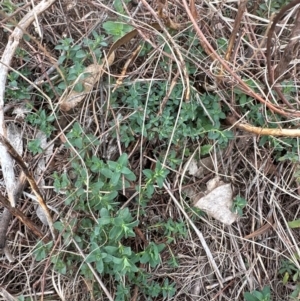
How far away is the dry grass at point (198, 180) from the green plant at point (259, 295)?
0.28 ft

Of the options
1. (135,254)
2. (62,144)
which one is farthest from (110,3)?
(135,254)

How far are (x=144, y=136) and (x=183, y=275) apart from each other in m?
0.59

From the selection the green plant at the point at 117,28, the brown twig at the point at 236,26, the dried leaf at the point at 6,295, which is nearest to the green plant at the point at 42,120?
the green plant at the point at 117,28

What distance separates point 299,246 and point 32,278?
42.9 inches

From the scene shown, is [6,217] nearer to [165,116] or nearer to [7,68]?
[7,68]

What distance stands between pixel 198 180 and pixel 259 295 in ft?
1.64

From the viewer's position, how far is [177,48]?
5.09ft

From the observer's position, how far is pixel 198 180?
168 cm

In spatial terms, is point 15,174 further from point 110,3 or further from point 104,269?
point 110,3

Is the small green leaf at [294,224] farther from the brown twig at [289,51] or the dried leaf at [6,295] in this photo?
the dried leaf at [6,295]

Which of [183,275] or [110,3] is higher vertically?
[110,3]

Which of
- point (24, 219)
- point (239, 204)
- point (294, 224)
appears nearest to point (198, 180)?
point (239, 204)

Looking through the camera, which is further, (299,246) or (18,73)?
(299,246)

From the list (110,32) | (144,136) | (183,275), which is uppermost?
(110,32)
